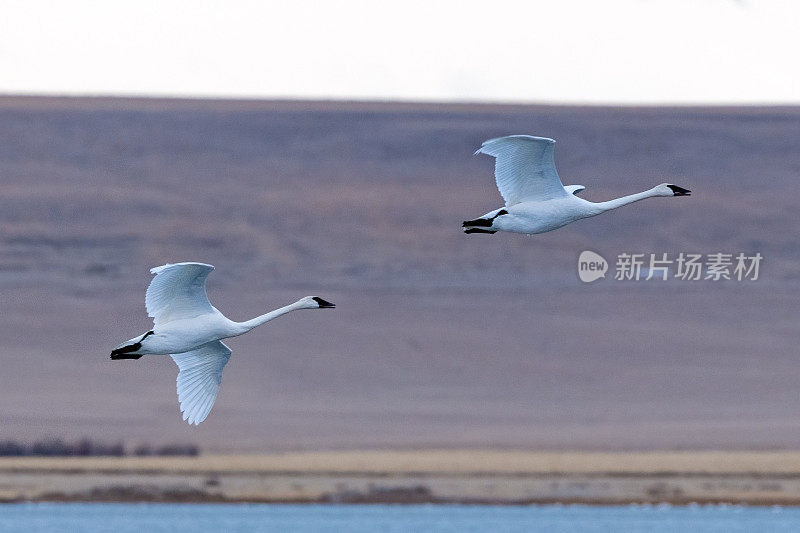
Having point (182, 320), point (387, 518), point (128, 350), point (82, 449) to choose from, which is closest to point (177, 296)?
point (182, 320)

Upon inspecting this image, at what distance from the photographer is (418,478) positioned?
61.1 metres

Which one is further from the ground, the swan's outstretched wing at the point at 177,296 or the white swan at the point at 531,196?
the white swan at the point at 531,196

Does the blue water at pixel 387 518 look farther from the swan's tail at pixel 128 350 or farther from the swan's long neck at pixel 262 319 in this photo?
the swan's tail at pixel 128 350

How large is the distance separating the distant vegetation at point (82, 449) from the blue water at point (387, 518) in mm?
3643

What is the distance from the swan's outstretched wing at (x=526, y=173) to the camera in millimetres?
16000

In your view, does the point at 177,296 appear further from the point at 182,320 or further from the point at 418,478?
the point at 418,478

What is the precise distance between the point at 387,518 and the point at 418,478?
9238 mm

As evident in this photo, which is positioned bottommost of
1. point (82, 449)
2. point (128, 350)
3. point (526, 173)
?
point (82, 449)

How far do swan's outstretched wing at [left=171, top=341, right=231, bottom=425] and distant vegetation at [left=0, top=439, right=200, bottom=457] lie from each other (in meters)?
44.0

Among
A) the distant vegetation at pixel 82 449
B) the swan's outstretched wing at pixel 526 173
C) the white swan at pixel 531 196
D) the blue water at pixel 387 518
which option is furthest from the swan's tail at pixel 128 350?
the distant vegetation at pixel 82 449

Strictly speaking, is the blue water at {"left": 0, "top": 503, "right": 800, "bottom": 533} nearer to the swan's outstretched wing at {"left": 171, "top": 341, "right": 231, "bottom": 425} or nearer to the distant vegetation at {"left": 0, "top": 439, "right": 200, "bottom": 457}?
the distant vegetation at {"left": 0, "top": 439, "right": 200, "bottom": 457}

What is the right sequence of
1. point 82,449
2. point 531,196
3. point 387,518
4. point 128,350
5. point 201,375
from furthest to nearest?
point 82,449 → point 387,518 → point 201,375 → point 531,196 → point 128,350

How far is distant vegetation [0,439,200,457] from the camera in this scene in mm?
60125

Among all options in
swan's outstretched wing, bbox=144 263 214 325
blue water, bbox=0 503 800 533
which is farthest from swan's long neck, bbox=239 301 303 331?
blue water, bbox=0 503 800 533
